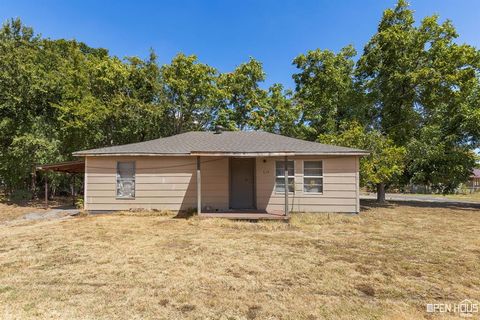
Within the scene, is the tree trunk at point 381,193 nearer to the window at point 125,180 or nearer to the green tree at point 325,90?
the green tree at point 325,90

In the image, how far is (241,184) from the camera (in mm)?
11266

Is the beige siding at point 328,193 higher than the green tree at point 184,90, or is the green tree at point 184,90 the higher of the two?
the green tree at point 184,90

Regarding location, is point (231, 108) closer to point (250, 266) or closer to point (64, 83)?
point (64, 83)

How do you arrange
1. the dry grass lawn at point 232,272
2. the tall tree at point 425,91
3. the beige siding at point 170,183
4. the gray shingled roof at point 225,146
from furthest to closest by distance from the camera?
the tall tree at point 425,91 → the beige siding at point 170,183 → the gray shingled roof at point 225,146 → the dry grass lawn at point 232,272

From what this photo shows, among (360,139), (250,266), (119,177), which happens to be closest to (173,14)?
(119,177)

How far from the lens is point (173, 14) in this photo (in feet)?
54.8

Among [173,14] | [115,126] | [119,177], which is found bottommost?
[119,177]

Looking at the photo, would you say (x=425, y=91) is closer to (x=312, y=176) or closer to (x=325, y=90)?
(x=325, y=90)

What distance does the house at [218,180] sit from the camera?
10508 mm

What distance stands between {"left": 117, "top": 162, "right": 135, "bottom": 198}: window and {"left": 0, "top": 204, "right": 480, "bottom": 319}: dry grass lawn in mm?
3061

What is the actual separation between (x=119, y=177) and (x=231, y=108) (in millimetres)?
12598

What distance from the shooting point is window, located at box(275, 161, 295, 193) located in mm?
10703

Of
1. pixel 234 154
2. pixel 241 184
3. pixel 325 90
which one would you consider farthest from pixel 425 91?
pixel 234 154

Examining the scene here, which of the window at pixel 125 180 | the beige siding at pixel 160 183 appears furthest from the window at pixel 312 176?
the window at pixel 125 180
